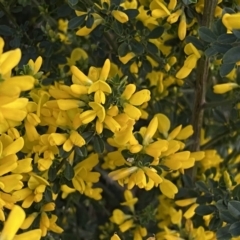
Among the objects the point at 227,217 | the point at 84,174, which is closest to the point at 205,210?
the point at 227,217

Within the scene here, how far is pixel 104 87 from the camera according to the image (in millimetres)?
1002

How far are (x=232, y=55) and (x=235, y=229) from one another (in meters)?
0.29

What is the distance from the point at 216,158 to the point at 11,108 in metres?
0.71

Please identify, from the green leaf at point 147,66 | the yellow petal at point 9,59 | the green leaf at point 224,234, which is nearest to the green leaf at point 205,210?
the green leaf at point 224,234

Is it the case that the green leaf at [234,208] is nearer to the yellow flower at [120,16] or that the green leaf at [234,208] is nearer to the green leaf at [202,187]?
the green leaf at [202,187]

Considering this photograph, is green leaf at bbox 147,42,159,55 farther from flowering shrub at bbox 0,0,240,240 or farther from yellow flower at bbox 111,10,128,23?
yellow flower at bbox 111,10,128,23

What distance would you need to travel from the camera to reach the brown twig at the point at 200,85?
1.18 meters

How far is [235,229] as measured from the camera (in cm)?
101

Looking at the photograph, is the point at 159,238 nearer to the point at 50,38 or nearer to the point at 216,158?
the point at 216,158

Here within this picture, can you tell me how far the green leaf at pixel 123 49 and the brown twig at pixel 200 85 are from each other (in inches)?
6.2

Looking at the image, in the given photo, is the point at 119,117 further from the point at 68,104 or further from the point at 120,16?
the point at 120,16

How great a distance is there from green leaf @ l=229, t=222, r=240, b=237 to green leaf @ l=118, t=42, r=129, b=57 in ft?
1.35

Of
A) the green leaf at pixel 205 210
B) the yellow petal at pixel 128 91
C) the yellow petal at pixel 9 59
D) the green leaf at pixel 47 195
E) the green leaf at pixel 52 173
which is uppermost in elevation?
the yellow petal at pixel 9 59

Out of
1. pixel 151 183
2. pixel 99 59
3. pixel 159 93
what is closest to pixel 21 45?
pixel 99 59
